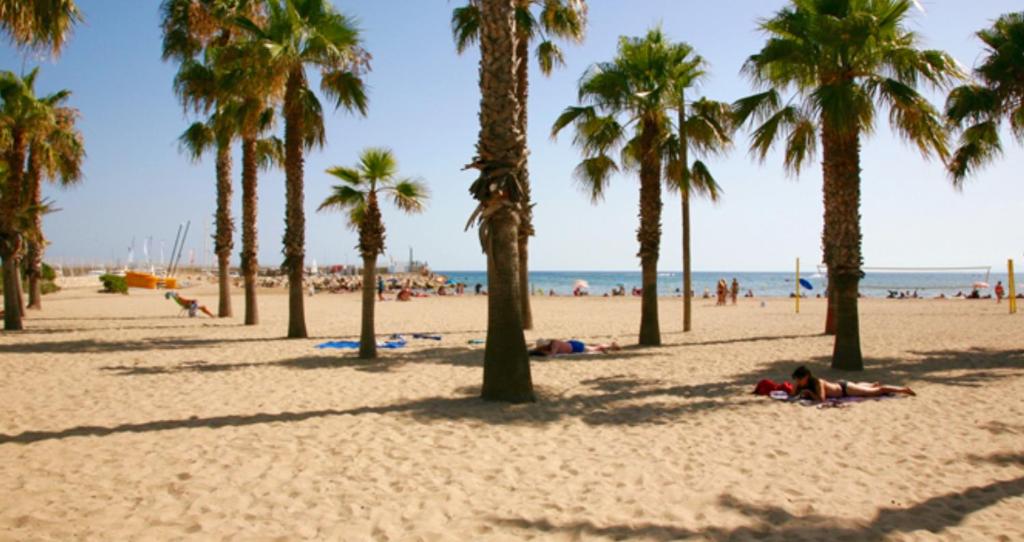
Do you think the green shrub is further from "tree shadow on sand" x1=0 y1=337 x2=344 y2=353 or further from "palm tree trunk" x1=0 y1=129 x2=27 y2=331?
"tree shadow on sand" x1=0 y1=337 x2=344 y2=353

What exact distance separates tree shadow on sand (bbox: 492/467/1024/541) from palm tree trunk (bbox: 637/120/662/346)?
9908mm

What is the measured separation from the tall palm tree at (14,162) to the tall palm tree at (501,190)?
14783 mm

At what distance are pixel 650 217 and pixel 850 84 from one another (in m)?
5.06

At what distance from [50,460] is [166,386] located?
12.2 feet

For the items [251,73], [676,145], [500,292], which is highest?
[251,73]

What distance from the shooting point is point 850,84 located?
10.1 meters

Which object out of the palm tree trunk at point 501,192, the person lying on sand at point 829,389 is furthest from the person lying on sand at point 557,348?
the person lying on sand at point 829,389

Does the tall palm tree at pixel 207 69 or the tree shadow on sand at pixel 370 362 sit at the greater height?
the tall palm tree at pixel 207 69

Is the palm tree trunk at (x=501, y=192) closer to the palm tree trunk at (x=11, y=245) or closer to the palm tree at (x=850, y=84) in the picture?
the palm tree at (x=850, y=84)

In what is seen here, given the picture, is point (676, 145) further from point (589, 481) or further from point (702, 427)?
point (589, 481)

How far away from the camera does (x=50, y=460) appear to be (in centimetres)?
555

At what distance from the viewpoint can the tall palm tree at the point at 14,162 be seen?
16312 mm

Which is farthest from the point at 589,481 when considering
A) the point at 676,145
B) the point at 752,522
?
the point at 676,145

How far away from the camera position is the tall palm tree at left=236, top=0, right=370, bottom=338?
12820 millimetres
